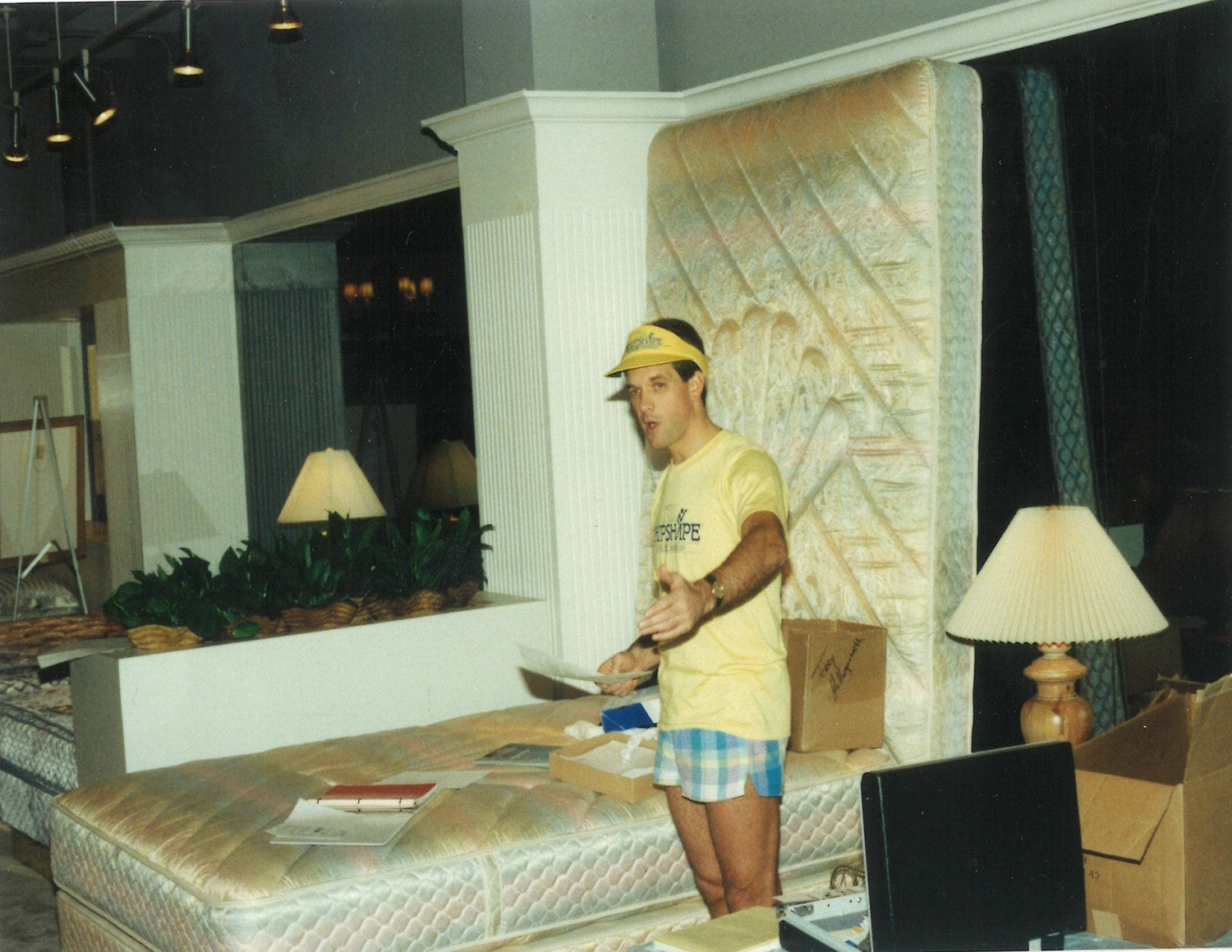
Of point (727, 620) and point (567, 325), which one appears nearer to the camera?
point (727, 620)

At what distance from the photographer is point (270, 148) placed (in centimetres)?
706

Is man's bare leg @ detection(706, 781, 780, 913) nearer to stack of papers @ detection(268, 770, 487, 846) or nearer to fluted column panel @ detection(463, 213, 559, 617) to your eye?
stack of papers @ detection(268, 770, 487, 846)

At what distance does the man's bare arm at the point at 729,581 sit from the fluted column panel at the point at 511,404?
7.35 feet

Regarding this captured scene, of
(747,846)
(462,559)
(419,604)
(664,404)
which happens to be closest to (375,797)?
(747,846)

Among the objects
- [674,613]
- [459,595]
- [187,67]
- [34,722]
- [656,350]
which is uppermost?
[187,67]

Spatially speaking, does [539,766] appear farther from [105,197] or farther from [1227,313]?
[105,197]

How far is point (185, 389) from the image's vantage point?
7492 millimetres

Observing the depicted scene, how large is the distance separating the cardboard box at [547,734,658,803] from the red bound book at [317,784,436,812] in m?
0.41

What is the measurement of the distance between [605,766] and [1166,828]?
154 centimetres

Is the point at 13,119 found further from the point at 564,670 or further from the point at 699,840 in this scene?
the point at 699,840

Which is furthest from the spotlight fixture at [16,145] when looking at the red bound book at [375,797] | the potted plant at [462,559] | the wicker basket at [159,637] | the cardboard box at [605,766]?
the cardboard box at [605,766]

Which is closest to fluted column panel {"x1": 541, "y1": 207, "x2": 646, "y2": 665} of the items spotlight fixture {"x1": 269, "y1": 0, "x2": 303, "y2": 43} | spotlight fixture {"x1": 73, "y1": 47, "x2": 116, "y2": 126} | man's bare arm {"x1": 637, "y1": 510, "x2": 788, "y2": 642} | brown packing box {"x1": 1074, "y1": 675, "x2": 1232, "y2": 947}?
spotlight fixture {"x1": 269, "y1": 0, "x2": 303, "y2": 43}

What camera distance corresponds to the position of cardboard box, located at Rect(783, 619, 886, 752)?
13.5ft

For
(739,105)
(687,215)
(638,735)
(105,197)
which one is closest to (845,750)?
(638,735)
